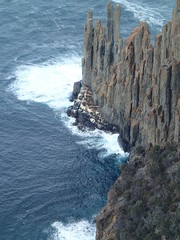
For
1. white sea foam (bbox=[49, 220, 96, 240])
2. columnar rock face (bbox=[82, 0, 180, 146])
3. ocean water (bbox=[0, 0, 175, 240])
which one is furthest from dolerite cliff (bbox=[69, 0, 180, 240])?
white sea foam (bbox=[49, 220, 96, 240])

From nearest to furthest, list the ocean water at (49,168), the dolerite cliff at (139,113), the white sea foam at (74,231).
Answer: the dolerite cliff at (139,113)
the white sea foam at (74,231)
the ocean water at (49,168)

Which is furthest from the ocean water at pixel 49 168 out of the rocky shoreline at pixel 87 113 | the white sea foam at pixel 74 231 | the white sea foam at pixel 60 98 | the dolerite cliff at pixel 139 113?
the dolerite cliff at pixel 139 113

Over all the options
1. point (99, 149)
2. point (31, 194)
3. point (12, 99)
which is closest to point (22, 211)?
point (31, 194)

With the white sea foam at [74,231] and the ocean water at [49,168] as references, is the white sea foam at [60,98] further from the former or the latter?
the white sea foam at [74,231]

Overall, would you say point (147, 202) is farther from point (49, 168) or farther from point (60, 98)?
point (60, 98)

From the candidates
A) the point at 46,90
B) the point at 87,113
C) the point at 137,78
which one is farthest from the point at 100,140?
the point at 46,90

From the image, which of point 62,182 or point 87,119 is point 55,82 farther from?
point 62,182
